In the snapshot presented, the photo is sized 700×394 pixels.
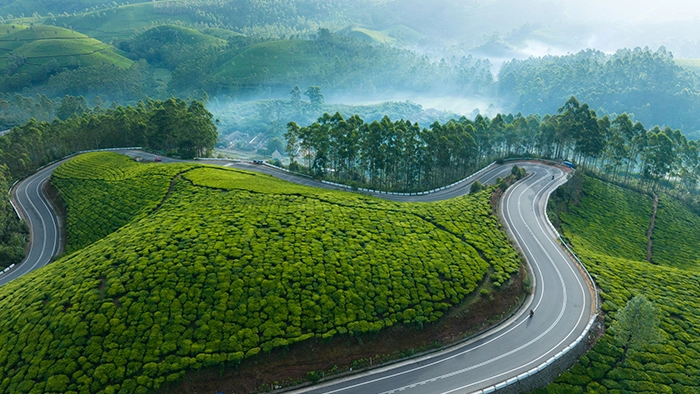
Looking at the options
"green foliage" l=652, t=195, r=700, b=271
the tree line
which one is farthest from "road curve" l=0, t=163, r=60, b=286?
"green foliage" l=652, t=195, r=700, b=271

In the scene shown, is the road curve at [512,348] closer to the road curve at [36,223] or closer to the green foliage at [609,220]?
the green foliage at [609,220]

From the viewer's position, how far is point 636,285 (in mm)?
49562

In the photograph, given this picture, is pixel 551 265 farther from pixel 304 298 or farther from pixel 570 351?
pixel 304 298

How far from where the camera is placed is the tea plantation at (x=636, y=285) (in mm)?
35469

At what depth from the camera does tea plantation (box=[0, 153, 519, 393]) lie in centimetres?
3384

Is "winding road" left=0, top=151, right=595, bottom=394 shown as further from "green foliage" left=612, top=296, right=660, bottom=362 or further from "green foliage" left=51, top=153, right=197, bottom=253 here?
"green foliage" left=51, top=153, right=197, bottom=253

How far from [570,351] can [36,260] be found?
78.3 meters

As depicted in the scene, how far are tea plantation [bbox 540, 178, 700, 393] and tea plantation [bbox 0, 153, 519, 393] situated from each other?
12.1 m

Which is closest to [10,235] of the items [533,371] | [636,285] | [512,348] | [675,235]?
[512,348]

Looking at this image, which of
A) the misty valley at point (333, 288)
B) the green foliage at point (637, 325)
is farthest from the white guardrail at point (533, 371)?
the green foliage at point (637, 325)

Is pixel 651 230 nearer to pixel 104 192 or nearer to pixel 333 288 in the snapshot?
pixel 333 288

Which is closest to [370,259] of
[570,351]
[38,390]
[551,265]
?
[570,351]

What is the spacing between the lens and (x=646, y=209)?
83000mm

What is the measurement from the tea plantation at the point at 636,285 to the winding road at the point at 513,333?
107 inches
